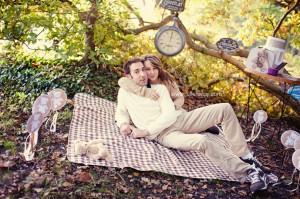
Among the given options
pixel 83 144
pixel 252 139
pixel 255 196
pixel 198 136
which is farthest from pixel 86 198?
pixel 252 139

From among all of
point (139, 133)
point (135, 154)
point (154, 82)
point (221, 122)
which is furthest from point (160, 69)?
point (135, 154)

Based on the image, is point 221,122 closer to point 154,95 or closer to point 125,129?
point 154,95

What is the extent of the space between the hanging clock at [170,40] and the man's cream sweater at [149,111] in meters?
0.82

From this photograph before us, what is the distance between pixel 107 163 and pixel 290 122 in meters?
3.41

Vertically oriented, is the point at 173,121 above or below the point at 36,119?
below

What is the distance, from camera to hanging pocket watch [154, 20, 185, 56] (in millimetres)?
4863

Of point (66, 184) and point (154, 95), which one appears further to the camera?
point (154, 95)

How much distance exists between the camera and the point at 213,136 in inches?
170

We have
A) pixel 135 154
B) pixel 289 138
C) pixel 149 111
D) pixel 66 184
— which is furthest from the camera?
pixel 149 111

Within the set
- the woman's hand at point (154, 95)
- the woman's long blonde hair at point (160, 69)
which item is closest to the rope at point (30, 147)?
the woman's hand at point (154, 95)

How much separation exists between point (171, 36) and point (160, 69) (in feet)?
2.32

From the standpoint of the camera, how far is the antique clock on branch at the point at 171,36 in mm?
4828

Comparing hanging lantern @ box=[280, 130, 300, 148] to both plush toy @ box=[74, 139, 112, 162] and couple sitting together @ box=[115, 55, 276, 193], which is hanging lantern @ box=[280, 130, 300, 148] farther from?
plush toy @ box=[74, 139, 112, 162]

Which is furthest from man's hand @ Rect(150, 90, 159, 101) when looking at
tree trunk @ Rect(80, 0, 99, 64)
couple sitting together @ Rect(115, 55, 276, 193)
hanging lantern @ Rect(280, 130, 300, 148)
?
tree trunk @ Rect(80, 0, 99, 64)
